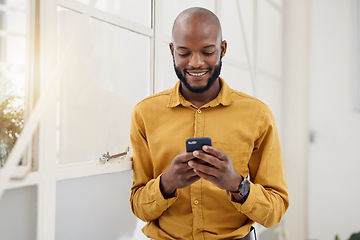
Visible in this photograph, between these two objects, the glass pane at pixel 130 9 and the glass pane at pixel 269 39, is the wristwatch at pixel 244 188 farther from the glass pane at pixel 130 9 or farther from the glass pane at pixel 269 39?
the glass pane at pixel 269 39

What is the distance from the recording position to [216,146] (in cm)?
115

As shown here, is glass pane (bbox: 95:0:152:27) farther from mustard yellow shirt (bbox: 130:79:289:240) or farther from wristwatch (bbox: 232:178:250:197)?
wristwatch (bbox: 232:178:250:197)

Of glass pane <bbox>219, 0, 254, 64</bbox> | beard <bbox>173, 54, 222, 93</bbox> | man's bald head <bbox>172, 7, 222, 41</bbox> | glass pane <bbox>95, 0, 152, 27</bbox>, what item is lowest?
Answer: beard <bbox>173, 54, 222, 93</bbox>

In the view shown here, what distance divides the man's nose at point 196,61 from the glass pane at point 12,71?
46cm

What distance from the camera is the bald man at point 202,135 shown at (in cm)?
109

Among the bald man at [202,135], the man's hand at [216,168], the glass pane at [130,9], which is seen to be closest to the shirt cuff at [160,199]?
the bald man at [202,135]

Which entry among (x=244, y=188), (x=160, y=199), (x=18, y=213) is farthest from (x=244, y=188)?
(x=18, y=213)

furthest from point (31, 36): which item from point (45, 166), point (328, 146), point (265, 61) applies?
point (328, 146)

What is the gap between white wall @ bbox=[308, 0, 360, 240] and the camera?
303cm

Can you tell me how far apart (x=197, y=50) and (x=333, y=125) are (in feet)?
7.73

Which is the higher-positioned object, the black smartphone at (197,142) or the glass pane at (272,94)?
the glass pane at (272,94)

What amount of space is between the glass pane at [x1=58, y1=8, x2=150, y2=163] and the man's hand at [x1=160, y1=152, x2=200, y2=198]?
13.0 inches

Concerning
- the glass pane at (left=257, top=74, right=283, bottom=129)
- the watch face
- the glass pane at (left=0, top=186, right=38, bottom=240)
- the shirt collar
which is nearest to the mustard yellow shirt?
the shirt collar

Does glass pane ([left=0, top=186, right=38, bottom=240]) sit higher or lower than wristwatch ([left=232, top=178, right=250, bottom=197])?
lower
